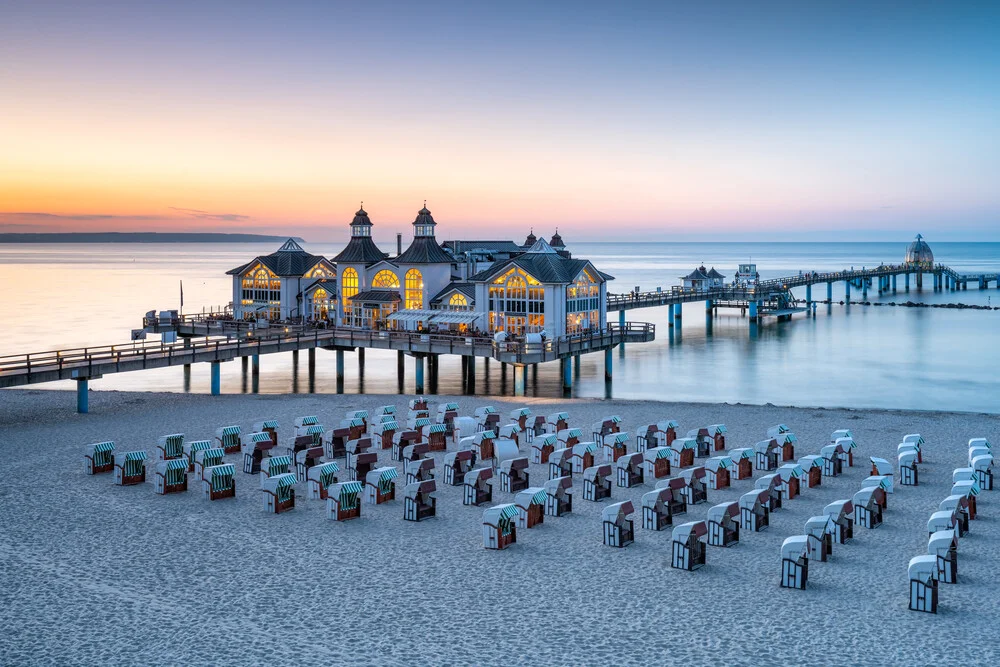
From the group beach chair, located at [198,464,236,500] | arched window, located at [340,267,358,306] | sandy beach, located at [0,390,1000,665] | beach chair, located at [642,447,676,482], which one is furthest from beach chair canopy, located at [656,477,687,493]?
arched window, located at [340,267,358,306]

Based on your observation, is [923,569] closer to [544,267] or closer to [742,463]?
[742,463]

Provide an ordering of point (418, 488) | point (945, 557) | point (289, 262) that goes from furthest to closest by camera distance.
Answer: point (289, 262), point (418, 488), point (945, 557)

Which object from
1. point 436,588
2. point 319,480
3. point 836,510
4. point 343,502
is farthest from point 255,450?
point 836,510

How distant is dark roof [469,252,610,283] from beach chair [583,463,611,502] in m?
22.2

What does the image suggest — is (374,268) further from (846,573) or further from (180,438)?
(846,573)

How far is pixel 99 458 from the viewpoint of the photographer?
2198 cm

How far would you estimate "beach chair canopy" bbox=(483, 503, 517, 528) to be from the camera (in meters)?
16.7

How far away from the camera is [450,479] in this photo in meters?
21.6

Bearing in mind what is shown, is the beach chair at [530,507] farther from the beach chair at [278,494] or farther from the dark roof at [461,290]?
the dark roof at [461,290]

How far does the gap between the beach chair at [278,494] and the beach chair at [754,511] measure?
346 inches

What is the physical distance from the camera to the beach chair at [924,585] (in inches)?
537

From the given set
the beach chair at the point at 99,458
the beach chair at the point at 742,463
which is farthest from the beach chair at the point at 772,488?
the beach chair at the point at 99,458

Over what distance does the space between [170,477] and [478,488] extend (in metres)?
6.59

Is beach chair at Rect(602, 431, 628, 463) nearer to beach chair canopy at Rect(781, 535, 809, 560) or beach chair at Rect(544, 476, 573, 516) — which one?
beach chair at Rect(544, 476, 573, 516)
